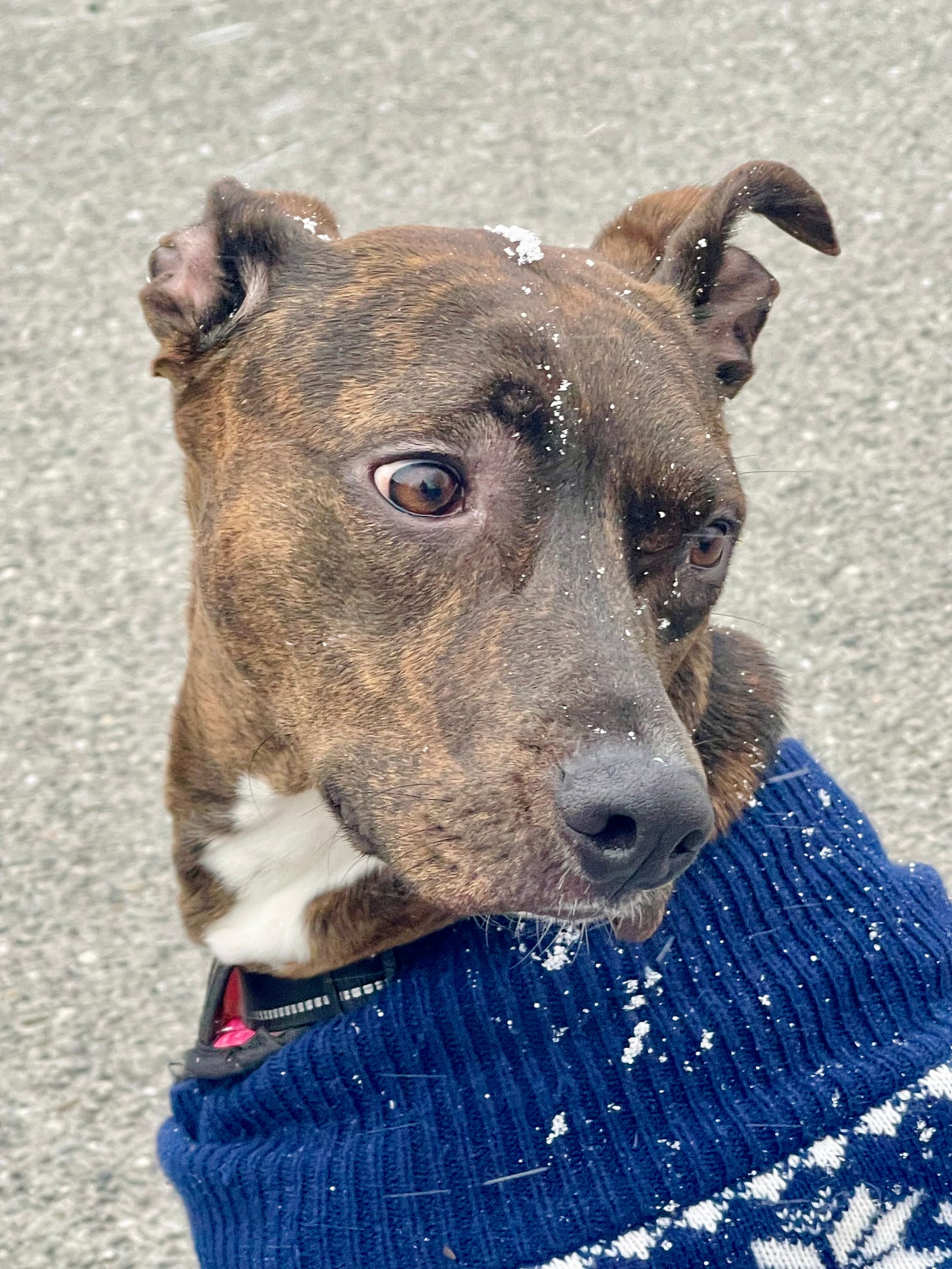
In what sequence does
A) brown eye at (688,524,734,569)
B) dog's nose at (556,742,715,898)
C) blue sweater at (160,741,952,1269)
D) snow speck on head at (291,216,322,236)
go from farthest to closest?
snow speck on head at (291,216,322,236) → brown eye at (688,524,734,569) → blue sweater at (160,741,952,1269) → dog's nose at (556,742,715,898)

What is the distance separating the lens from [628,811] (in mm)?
1822

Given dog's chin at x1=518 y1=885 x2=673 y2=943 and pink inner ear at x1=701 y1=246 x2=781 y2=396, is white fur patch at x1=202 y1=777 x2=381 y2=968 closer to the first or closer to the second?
dog's chin at x1=518 y1=885 x2=673 y2=943

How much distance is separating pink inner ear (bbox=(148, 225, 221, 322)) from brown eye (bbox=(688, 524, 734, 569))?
0.92 meters

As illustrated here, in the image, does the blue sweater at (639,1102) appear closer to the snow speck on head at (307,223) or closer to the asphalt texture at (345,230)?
the snow speck on head at (307,223)

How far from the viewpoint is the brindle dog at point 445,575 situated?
1.96 m

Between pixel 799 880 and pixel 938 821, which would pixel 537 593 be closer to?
pixel 799 880

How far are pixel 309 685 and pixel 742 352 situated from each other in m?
1.14

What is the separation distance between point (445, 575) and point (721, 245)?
0.98 meters

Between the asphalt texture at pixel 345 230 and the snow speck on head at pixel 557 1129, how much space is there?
1.66 m

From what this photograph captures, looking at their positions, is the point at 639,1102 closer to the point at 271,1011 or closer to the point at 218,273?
the point at 271,1011

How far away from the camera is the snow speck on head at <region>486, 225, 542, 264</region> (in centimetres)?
240

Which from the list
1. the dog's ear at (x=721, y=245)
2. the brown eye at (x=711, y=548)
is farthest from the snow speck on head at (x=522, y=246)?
the brown eye at (x=711, y=548)

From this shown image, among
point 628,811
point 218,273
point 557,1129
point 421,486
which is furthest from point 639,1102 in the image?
point 218,273

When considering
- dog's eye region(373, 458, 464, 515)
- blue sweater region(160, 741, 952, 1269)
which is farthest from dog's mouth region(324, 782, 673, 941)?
dog's eye region(373, 458, 464, 515)
